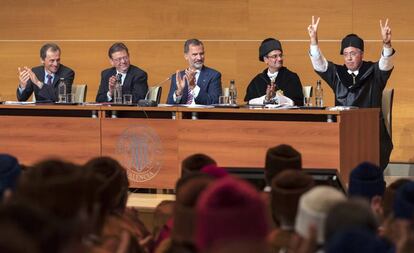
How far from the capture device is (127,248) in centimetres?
270

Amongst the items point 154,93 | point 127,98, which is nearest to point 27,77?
point 127,98

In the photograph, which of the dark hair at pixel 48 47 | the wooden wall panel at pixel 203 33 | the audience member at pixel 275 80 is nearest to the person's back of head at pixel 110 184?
the audience member at pixel 275 80

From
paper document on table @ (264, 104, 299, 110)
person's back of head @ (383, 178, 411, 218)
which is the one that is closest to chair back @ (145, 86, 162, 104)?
paper document on table @ (264, 104, 299, 110)

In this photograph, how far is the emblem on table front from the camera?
289 inches

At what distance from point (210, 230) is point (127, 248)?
932mm

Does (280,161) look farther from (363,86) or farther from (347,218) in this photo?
(363,86)

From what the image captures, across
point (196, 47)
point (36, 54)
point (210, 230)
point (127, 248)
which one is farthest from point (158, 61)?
point (210, 230)

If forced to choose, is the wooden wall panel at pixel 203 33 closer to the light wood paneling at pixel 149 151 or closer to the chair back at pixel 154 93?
the chair back at pixel 154 93

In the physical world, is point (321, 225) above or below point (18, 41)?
below

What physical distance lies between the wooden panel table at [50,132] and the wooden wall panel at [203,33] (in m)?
3.31

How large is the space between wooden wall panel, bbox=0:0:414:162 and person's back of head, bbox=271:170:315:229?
7.78m

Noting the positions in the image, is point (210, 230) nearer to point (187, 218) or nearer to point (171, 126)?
point (187, 218)

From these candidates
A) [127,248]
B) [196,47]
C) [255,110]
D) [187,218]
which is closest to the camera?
[187,218]

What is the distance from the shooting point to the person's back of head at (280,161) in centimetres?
344
